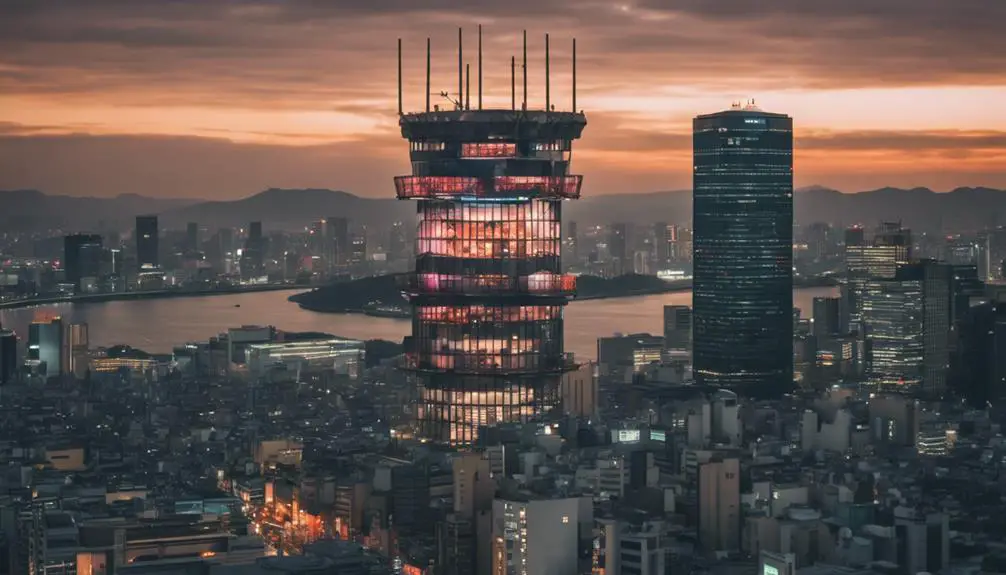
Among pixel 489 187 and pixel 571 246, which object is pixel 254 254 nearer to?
pixel 571 246

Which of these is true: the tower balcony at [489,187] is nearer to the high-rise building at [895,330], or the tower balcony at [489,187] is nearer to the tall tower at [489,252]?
the tall tower at [489,252]

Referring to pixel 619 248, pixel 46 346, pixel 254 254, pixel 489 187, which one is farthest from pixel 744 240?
pixel 254 254

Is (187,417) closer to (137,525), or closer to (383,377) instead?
(383,377)

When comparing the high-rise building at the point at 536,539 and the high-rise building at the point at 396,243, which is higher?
the high-rise building at the point at 396,243

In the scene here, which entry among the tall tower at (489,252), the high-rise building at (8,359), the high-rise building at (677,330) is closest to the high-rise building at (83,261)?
the high-rise building at (677,330)

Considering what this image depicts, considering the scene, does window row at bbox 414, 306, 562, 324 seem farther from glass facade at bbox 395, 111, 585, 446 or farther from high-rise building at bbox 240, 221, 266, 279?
high-rise building at bbox 240, 221, 266, 279
